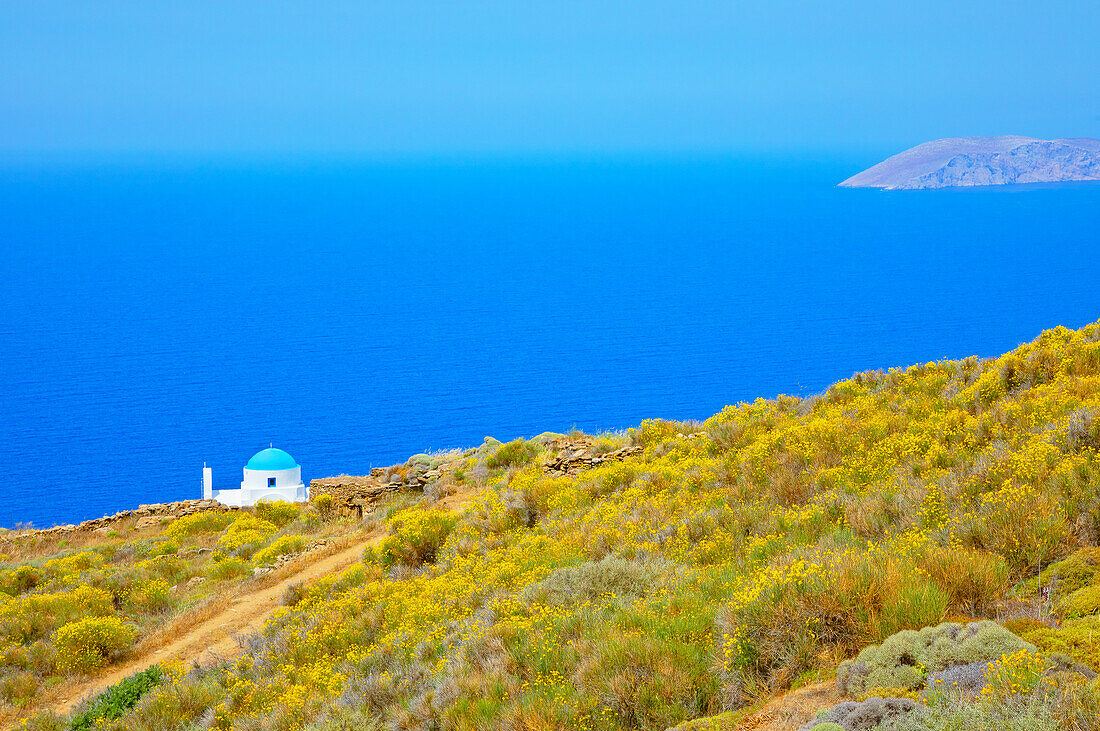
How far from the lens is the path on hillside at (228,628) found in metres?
10.5

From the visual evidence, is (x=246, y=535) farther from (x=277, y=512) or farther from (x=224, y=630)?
(x=224, y=630)

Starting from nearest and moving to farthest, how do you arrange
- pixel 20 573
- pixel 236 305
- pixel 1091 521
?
pixel 1091 521, pixel 20 573, pixel 236 305

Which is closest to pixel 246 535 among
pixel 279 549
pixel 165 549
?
pixel 165 549

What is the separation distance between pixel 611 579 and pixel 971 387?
6.53 m

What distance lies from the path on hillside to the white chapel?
15612 mm

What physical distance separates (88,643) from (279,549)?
430 cm

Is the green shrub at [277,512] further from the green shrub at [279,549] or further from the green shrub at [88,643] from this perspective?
the green shrub at [88,643]

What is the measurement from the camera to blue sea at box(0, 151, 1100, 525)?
71875mm

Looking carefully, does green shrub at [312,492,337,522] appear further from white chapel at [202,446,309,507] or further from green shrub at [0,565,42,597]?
white chapel at [202,446,309,507]

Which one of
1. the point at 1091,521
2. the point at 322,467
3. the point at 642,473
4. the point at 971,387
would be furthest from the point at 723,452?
the point at 322,467

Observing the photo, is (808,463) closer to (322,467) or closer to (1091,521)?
(1091,521)

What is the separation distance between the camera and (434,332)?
Answer: 109 metres

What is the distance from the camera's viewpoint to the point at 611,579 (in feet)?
25.5

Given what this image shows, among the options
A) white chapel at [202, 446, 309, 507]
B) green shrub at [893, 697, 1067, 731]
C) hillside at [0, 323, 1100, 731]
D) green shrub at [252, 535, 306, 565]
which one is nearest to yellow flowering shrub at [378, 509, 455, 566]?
hillside at [0, 323, 1100, 731]
